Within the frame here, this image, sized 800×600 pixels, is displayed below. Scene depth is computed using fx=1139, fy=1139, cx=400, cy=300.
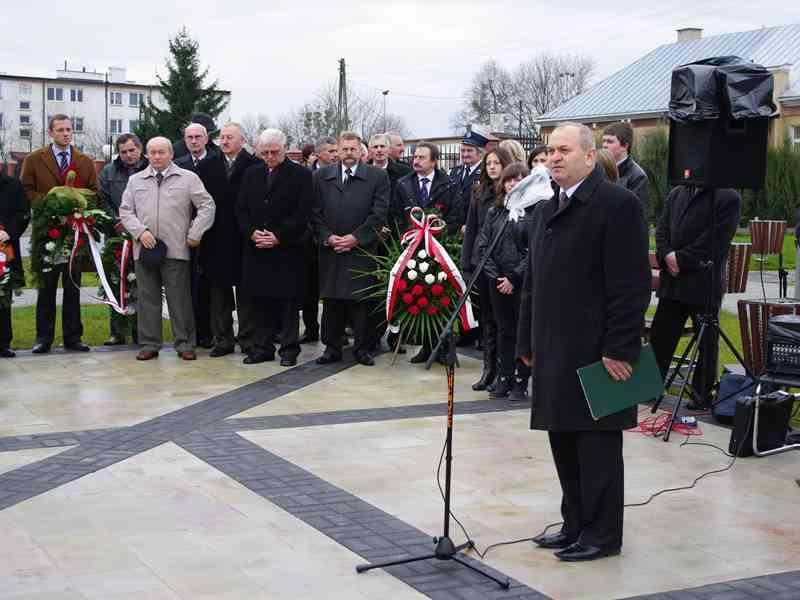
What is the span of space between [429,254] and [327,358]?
4.67 ft

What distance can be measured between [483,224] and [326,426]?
2324 mm

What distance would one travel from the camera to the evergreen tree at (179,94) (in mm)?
43938

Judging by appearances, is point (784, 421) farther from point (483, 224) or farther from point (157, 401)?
point (157, 401)

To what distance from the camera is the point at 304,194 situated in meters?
10.6

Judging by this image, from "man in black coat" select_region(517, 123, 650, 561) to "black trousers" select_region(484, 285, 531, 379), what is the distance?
12.0 ft

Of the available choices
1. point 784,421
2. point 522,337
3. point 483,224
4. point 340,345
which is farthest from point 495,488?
point 340,345

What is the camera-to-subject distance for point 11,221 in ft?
35.7

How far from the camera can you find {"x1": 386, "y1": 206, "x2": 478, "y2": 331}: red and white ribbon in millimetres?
10336

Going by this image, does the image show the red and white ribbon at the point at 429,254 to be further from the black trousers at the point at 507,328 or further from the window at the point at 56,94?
the window at the point at 56,94

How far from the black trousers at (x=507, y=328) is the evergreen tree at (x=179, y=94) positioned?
36222 mm

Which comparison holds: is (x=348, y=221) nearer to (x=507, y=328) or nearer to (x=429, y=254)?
(x=429, y=254)

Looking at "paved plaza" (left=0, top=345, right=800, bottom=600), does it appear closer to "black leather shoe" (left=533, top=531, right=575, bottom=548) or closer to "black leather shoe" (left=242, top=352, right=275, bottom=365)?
"black leather shoe" (left=533, top=531, right=575, bottom=548)

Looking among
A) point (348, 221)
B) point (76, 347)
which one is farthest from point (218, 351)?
point (348, 221)

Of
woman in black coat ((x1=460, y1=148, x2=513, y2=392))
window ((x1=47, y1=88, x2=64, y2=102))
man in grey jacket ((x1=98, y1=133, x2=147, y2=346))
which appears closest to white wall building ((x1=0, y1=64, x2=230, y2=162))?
window ((x1=47, y1=88, x2=64, y2=102))
